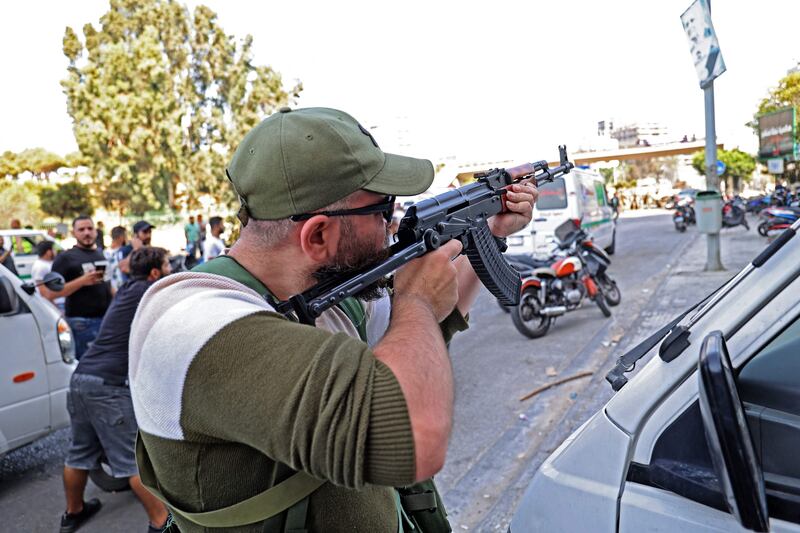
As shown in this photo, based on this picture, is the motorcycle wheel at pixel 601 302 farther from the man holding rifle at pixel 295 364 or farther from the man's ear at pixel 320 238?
the man's ear at pixel 320 238

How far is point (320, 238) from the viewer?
1.32 m

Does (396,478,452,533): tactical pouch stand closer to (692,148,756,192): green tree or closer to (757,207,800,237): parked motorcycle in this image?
(757,207,800,237): parked motorcycle

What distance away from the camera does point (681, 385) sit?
1.27m

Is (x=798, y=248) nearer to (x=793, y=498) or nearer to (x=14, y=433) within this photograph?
(x=793, y=498)

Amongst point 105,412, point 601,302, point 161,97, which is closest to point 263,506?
point 105,412

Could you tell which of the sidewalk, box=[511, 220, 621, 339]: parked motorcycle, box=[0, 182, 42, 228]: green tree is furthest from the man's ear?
box=[0, 182, 42, 228]: green tree

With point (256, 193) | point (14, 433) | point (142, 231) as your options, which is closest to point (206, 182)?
point (142, 231)

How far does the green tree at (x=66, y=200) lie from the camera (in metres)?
35.4

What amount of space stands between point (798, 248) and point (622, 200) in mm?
48907

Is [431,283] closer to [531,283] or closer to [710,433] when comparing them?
[710,433]

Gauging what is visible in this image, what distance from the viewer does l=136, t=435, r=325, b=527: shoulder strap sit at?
1099 millimetres

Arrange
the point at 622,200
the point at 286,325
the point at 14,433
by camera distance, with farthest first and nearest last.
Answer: the point at 622,200
the point at 14,433
the point at 286,325

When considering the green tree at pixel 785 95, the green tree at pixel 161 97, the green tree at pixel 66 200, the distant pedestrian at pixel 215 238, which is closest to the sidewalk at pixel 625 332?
the green tree at pixel 785 95

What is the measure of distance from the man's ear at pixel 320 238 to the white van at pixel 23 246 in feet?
33.1
